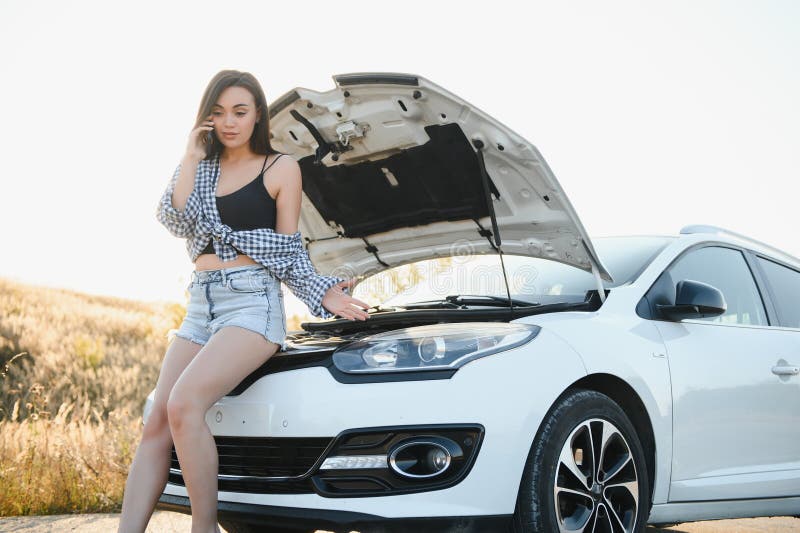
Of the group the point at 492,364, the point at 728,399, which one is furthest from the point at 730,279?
the point at 492,364

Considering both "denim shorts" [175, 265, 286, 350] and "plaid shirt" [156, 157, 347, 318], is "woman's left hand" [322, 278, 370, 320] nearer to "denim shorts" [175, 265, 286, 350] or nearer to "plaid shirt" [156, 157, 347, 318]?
"plaid shirt" [156, 157, 347, 318]

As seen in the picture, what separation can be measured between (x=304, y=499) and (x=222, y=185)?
139 cm

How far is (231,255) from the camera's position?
11.4 ft

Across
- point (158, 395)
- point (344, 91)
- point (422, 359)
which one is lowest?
point (158, 395)

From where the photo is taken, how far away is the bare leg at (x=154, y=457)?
10.8 ft

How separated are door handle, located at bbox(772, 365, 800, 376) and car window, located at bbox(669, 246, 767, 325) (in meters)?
0.31

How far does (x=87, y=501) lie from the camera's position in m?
5.52

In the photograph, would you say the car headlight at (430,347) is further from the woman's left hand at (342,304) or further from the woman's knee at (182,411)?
the woman's knee at (182,411)

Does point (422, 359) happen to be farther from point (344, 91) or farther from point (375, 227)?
point (375, 227)

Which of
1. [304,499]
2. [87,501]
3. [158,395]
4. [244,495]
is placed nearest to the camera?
[304,499]

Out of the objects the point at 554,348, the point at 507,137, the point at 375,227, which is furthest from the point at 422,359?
the point at 375,227

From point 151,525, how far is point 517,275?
→ 2.64 m

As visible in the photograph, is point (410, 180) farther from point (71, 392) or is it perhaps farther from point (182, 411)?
point (71, 392)

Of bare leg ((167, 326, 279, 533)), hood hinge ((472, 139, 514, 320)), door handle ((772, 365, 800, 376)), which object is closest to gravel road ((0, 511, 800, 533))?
door handle ((772, 365, 800, 376))
